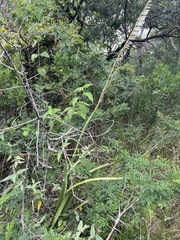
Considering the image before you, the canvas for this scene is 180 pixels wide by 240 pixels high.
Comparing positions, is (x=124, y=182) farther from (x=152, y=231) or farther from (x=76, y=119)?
(x=76, y=119)

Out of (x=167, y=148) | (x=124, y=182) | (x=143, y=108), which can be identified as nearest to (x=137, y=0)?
(x=143, y=108)

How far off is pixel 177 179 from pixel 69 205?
0.49m

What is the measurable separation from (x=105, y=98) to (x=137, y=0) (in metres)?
1.41

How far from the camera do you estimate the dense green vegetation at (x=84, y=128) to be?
1.12 m

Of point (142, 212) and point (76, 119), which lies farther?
point (76, 119)

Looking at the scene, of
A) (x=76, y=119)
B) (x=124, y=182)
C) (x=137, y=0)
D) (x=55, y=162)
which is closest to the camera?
(x=124, y=182)

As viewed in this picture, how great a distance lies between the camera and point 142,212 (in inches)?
45.9

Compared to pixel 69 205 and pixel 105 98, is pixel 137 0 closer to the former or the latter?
pixel 105 98

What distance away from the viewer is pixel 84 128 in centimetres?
119

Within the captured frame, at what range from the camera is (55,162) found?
1.48m

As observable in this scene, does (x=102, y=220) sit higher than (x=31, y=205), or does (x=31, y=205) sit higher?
(x=102, y=220)

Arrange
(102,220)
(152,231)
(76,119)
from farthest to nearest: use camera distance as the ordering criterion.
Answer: (76,119), (152,231), (102,220)

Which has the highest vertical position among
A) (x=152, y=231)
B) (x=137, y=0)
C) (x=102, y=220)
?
(x=137, y=0)

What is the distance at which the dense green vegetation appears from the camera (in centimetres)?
112
